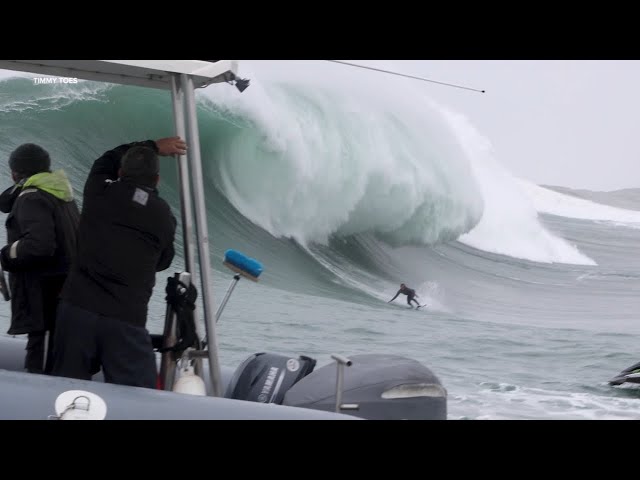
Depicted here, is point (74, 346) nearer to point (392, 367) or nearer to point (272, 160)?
point (392, 367)

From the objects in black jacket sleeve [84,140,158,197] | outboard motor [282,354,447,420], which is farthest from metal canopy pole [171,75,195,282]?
outboard motor [282,354,447,420]

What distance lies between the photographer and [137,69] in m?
3.51

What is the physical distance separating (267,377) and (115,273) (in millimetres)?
730

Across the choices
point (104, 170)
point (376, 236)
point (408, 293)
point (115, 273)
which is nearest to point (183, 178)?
point (104, 170)

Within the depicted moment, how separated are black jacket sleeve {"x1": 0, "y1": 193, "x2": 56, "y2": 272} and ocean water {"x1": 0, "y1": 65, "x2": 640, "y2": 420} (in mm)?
4375

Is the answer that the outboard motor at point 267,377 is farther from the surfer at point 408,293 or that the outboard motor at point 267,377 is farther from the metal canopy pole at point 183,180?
the surfer at point 408,293

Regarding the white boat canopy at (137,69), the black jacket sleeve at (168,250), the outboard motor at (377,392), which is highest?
the white boat canopy at (137,69)

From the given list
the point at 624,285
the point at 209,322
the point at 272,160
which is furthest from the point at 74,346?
the point at 624,285

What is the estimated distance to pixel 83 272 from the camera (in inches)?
127

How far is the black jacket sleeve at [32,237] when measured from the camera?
3.40 meters

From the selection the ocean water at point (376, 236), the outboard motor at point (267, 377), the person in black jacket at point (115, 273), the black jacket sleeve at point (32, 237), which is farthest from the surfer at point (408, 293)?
the person in black jacket at point (115, 273)

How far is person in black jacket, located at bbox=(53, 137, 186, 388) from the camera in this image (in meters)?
3.19

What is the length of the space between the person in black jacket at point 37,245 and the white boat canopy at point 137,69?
0.92ft

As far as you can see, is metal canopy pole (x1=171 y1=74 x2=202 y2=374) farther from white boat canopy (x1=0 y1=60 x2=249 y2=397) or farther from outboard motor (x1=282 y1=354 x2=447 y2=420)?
outboard motor (x1=282 y1=354 x2=447 y2=420)
